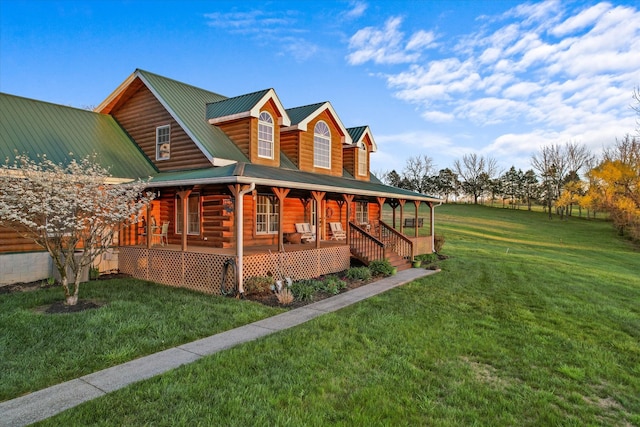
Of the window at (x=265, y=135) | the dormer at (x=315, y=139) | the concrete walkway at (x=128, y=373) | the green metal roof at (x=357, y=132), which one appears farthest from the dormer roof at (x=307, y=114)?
the concrete walkway at (x=128, y=373)

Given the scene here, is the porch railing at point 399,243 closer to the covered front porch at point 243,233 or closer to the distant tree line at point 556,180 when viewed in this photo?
the covered front porch at point 243,233

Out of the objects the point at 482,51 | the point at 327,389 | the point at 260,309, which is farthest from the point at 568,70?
the point at 327,389

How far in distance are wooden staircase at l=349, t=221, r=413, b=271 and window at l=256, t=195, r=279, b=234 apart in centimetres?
323

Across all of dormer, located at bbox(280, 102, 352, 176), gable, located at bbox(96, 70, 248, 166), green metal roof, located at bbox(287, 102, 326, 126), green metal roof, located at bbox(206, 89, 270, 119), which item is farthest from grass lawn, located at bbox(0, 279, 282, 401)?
green metal roof, located at bbox(287, 102, 326, 126)

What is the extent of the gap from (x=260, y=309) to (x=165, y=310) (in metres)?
2.09

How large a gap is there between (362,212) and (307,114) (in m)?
6.53

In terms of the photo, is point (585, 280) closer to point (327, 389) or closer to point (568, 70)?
point (568, 70)

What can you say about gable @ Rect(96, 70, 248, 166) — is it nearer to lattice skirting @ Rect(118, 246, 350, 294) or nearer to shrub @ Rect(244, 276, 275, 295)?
lattice skirting @ Rect(118, 246, 350, 294)

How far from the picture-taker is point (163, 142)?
14.2 metres

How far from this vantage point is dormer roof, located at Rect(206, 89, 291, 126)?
45.3 feet

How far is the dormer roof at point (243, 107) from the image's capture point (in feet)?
45.3

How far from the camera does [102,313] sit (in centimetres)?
730

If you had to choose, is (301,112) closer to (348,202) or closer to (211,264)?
(348,202)

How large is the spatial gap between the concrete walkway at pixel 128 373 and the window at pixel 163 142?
30.0ft
